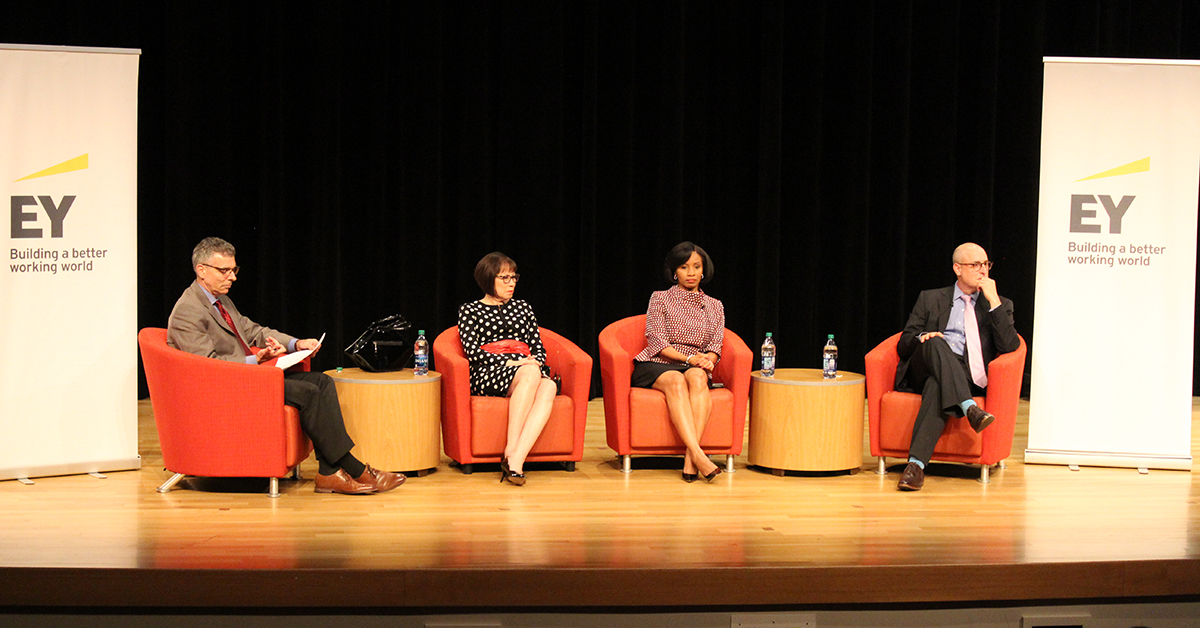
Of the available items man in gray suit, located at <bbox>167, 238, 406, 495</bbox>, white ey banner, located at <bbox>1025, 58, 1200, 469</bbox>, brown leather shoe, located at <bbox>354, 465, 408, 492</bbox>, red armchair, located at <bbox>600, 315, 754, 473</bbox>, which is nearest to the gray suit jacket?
man in gray suit, located at <bbox>167, 238, 406, 495</bbox>

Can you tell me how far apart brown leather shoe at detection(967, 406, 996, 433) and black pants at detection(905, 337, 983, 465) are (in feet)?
0.21

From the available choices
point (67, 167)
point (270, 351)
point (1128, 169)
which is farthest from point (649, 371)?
point (67, 167)

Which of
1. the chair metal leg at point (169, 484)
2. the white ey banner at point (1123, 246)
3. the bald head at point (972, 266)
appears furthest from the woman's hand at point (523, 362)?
the white ey banner at point (1123, 246)

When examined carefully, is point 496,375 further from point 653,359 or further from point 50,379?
point 50,379

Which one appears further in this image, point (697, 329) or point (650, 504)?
point (697, 329)

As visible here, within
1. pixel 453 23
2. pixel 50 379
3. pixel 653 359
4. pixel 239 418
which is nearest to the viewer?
pixel 239 418

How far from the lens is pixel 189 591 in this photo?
3.01m

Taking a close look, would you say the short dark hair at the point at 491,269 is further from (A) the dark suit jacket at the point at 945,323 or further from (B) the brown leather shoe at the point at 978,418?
(B) the brown leather shoe at the point at 978,418

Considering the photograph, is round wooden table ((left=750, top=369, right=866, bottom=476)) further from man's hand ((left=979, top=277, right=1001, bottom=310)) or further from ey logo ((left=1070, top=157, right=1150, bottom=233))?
ey logo ((left=1070, top=157, right=1150, bottom=233))

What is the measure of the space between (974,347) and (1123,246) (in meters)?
0.96

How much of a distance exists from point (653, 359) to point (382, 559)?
194cm

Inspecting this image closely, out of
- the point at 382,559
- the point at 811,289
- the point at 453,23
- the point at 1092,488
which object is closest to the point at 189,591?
the point at 382,559

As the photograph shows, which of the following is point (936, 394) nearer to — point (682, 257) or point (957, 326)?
point (957, 326)

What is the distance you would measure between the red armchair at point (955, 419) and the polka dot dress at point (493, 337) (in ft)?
5.09
